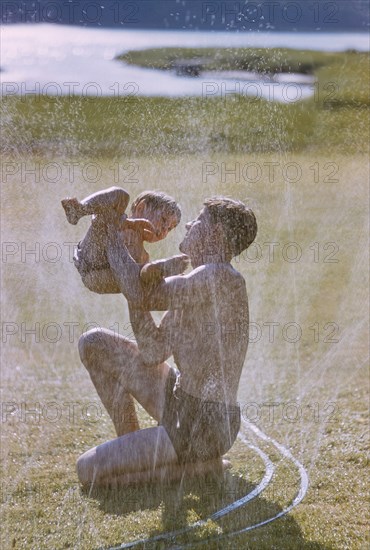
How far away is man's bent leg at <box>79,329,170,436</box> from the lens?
394cm

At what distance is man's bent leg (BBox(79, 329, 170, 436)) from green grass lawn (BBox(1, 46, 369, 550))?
376 mm

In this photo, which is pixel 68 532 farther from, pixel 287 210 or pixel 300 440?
pixel 287 210

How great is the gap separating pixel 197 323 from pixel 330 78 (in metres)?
12.1

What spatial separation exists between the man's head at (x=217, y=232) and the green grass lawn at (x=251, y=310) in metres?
1.00

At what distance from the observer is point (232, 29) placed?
1361cm

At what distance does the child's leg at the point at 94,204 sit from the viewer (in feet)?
11.6

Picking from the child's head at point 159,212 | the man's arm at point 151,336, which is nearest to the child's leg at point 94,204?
the child's head at point 159,212

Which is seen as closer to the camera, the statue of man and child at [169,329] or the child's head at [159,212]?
the statue of man and child at [169,329]

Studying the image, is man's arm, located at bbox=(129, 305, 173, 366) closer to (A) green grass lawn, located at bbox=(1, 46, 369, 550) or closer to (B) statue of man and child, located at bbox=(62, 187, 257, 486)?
(B) statue of man and child, located at bbox=(62, 187, 257, 486)

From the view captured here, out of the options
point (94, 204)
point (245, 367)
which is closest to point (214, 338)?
point (94, 204)

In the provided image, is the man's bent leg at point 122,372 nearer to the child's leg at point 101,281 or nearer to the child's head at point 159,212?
the child's leg at point 101,281

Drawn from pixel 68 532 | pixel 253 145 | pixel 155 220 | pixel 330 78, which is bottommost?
pixel 68 532

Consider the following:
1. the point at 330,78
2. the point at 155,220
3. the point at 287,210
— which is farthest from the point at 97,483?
the point at 330,78

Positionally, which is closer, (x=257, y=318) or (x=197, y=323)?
(x=197, y=323)
